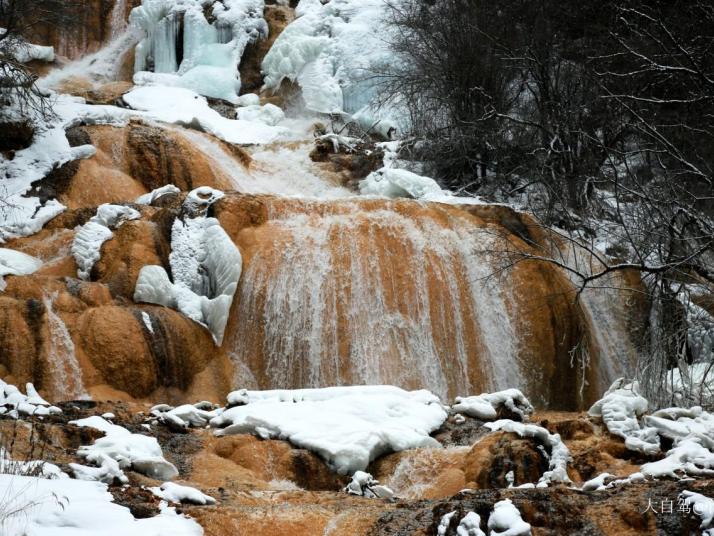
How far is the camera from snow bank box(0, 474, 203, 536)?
4.14 meters

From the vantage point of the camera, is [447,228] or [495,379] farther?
[447,228]

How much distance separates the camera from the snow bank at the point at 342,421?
759 cm

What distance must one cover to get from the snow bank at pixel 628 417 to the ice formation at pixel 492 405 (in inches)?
41.4

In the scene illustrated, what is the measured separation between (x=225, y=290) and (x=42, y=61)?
12.9 m

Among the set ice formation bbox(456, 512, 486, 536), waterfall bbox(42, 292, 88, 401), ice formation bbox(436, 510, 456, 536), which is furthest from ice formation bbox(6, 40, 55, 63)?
ice formation bbox(456, 512, 486, 536)

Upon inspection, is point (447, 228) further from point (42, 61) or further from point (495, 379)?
point (42, 61)

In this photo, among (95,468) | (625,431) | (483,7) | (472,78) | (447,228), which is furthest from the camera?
(483,7)

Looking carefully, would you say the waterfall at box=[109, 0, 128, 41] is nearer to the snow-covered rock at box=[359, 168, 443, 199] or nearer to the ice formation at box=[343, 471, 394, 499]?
the snow-covered rock at box=[359, 168, 443, 199]

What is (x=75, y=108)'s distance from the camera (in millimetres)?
16734

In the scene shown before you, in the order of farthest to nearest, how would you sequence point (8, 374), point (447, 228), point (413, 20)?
point (413, 20) < point (447, 228) < point (8, 374)

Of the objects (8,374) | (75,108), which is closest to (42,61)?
(75,108)

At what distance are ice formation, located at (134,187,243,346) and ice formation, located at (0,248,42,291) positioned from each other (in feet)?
4.83

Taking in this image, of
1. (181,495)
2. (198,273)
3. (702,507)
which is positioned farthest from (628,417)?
(198,273)

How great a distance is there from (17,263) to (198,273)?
7.84ft
